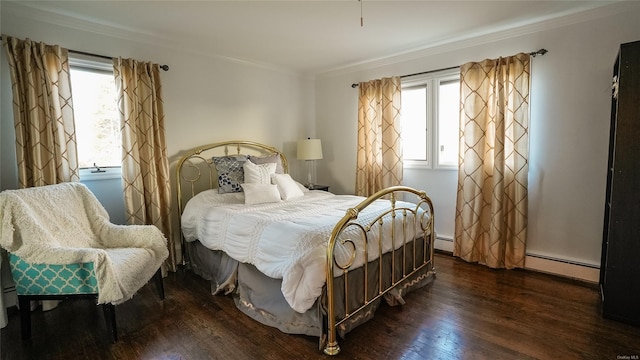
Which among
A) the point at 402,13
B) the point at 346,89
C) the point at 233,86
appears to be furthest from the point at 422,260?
the point at 233,86

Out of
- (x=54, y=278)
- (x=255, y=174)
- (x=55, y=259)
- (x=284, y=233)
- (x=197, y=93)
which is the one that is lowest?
(x=54, y=278)

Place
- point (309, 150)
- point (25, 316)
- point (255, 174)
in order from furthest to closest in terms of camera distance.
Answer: point (309, 150)
point (255, 174)
point (25, 316)

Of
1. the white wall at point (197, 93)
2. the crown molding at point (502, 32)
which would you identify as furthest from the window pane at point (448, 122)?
the white wall at point (197, 93)

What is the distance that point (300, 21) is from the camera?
9.11 feet

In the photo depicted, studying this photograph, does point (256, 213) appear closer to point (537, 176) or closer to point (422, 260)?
point (422, 260)

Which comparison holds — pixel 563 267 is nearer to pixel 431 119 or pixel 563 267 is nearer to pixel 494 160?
pixel 494 160

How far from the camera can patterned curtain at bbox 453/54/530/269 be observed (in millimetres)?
2982

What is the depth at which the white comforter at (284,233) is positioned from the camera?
1.85 m

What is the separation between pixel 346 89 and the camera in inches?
173

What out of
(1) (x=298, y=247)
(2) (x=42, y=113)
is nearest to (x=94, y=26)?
(2) (x=42, y=113)

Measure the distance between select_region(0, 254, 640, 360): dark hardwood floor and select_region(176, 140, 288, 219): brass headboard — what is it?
116 centimetres

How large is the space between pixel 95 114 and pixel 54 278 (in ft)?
5.32

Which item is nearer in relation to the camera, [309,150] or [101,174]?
[101,174]

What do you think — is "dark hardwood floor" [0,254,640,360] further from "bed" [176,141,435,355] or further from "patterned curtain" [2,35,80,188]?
"patterned curtain" [2,35,80,188]
